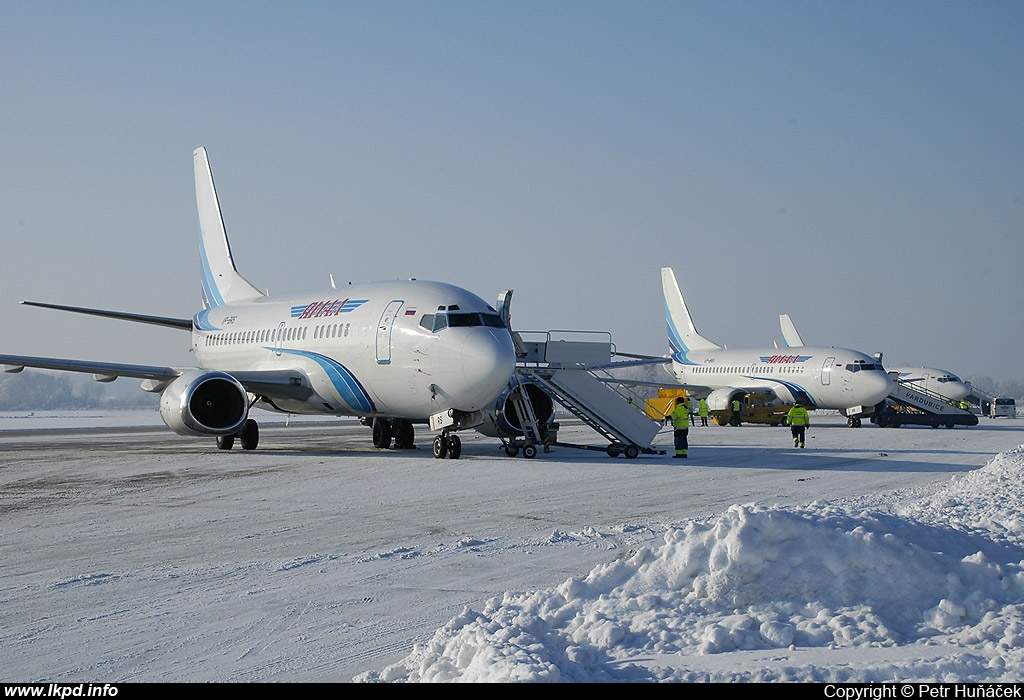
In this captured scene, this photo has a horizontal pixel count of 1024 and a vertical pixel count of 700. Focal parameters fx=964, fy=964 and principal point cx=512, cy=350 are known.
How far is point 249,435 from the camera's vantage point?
2341 cm

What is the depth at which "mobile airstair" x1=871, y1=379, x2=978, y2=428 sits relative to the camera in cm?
4141

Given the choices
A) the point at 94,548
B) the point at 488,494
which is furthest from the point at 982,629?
A: the point at 488,494

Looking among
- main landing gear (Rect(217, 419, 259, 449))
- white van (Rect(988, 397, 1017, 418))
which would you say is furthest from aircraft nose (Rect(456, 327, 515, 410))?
white van (Rect(988, 397, 1017, 418))

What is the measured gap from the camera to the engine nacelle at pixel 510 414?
21516 mm

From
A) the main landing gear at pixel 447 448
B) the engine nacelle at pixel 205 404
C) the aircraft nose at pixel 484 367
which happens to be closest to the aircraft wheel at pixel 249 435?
the engine nacelle at pixel 205 404

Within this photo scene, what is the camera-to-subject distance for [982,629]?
5.65 meters

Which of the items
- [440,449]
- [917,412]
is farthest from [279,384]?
[917,412]

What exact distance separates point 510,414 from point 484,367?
13.7 feet

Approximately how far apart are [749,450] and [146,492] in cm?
1550

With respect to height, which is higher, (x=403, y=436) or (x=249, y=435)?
(x=403, y=436)

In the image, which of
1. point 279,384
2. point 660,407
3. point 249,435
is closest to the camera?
point 279,384

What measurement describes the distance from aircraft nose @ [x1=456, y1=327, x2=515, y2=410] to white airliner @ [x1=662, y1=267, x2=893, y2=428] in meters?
24.7

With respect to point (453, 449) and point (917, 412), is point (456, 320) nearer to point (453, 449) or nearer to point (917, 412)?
point (453, 449)
